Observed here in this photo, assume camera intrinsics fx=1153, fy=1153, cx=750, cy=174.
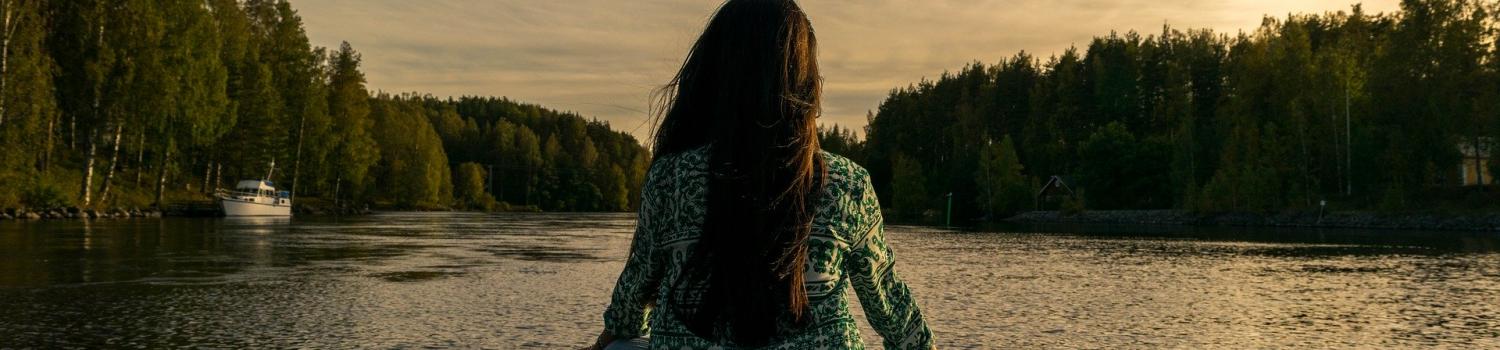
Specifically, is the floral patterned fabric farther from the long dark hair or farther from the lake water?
the lake water

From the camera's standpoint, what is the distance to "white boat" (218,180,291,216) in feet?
185

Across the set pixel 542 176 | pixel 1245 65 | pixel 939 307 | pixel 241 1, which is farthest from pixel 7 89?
pixel 542 176

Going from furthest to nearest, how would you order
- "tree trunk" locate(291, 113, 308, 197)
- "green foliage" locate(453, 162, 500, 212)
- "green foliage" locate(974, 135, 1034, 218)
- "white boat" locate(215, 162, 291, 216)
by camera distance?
"green foliage" locate(453, 162, 500, 212)
"green foliage" locate(974, 135, 1034, 218)
"tree trunk" locate(291, 113, 308, 197)
"white boat" locate(215, 162, 291, 216)

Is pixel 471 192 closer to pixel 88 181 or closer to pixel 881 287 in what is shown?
pixel 88 181

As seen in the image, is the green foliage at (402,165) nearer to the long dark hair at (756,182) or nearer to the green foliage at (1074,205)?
the green foliage at (1074,205)

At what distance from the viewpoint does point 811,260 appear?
Result: 253 cm

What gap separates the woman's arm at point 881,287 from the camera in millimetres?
2594

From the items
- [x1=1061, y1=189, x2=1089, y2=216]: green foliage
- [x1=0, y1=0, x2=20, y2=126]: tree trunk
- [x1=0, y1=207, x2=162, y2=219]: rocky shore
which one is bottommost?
[x1=0, y1=207, x2=162, y2=219]: rocky shore

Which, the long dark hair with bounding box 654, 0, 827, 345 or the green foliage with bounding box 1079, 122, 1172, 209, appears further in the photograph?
the green foliage with bounding box 1079, 122, 1172, 209

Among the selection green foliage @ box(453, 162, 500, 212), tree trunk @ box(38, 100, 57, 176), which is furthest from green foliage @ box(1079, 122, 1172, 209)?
green foliage @ box(453, 162, 500, 212)

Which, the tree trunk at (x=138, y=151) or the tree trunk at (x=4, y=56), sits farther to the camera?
the tree trunk at (x=138, y=151)

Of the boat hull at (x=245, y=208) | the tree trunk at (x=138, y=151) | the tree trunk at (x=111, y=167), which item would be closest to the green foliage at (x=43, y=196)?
the tree trunk at (x=111, y=167)

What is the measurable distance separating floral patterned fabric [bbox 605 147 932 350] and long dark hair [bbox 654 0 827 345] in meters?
0.03

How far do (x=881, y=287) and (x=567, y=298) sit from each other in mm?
10955
